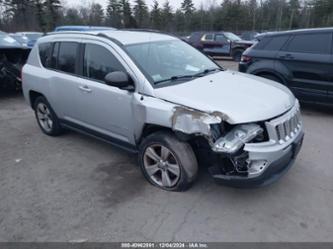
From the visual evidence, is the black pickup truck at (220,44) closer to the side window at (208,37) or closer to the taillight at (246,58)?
the side window at (208,37)

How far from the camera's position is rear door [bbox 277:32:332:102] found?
5.88 metres

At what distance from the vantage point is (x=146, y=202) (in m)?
3.29

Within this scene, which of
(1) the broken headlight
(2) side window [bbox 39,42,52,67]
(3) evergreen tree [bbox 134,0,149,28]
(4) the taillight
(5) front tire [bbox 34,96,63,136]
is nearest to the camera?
(1) the broken headlight

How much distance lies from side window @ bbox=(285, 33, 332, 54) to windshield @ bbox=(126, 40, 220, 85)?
2830 millimetres

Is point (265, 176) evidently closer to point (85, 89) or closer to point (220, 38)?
point (85, 89)

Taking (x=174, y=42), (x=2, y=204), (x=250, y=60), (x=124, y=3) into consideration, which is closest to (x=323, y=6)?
(x=124, y=3)

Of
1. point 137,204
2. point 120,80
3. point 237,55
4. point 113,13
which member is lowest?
point 137,204

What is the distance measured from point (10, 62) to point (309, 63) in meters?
7.64

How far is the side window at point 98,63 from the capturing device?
371 centimetres

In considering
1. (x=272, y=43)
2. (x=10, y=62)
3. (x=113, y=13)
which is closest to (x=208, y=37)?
(x=272, y=43)

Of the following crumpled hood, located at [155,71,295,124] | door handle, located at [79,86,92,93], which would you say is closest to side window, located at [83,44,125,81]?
door handle, located at [79,86,92,93]

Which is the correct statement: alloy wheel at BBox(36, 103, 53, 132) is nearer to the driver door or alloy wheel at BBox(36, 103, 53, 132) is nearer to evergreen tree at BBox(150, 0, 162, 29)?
the driver door

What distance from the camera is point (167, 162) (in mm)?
3359

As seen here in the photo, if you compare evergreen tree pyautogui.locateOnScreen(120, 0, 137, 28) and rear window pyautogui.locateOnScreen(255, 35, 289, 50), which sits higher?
evergreen tree pyautogui.locateOnScreen(120, 0, 137, 28)
